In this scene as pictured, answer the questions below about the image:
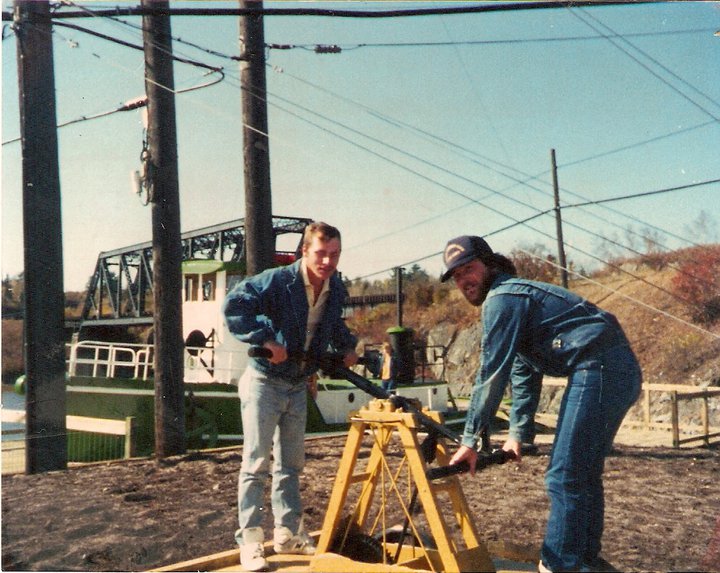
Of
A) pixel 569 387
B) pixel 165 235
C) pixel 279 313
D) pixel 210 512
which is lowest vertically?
pixel 210 512

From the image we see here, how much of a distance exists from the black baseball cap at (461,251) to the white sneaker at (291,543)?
137cm

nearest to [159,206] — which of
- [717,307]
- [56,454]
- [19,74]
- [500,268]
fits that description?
[19,74]

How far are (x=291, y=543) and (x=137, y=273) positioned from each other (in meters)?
3.61

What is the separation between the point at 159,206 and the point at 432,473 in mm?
3639

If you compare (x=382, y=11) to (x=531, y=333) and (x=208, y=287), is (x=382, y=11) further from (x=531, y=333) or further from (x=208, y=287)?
(x=208, y=287)

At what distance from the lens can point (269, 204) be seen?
5.50 meters

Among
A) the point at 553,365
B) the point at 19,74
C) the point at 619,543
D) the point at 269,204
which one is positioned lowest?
the point at 619,543

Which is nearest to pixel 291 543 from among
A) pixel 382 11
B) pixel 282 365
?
pixel 282 365

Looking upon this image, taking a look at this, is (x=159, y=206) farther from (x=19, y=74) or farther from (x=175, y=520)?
(x=175, y=520)

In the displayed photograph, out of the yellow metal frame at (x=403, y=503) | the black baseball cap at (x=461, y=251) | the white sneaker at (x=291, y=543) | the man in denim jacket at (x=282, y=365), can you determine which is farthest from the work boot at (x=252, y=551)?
the black baseball cap at (x=461, y=251)

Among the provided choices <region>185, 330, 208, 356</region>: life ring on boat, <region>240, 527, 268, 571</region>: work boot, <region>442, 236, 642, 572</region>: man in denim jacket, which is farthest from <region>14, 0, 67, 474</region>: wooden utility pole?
<region>185, 330, 208, 356</region>: life ring on boat

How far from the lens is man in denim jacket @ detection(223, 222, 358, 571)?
2.95 meters

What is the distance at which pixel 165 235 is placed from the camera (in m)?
5.60

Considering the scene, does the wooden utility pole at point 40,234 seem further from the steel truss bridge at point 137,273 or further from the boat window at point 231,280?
the boat window at point 231,280
